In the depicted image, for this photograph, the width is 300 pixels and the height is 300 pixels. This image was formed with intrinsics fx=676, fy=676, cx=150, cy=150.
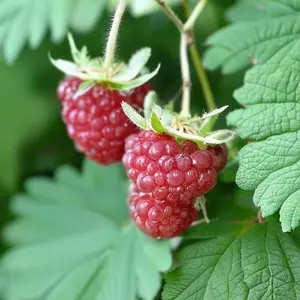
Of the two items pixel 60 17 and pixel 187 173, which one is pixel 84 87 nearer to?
pixel 187 173

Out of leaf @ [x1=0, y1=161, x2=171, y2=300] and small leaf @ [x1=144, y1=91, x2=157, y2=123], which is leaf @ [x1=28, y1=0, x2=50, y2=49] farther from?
small leaf @ [x1=144, y1=91, x2=157, y2=123]

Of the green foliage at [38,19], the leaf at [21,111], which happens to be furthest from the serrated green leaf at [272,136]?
the leaf at [21,111]

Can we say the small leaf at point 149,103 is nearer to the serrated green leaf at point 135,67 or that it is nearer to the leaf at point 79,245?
the serrated green leaf at point 135,67

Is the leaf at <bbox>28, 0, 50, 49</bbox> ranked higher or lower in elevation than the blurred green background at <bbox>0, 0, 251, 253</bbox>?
higher

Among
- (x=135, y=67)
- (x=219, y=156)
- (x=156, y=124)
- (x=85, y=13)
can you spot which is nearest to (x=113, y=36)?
(x=135, y=67)

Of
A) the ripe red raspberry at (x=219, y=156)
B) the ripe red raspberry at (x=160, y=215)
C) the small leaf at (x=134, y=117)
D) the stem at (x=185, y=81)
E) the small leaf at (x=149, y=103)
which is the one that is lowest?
the ripe red raspberry at (x=160, y=215)

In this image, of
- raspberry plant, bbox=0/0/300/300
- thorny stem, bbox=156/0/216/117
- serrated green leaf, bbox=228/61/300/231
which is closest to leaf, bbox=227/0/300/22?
raspberry plant, bbox=0/0/300/300
